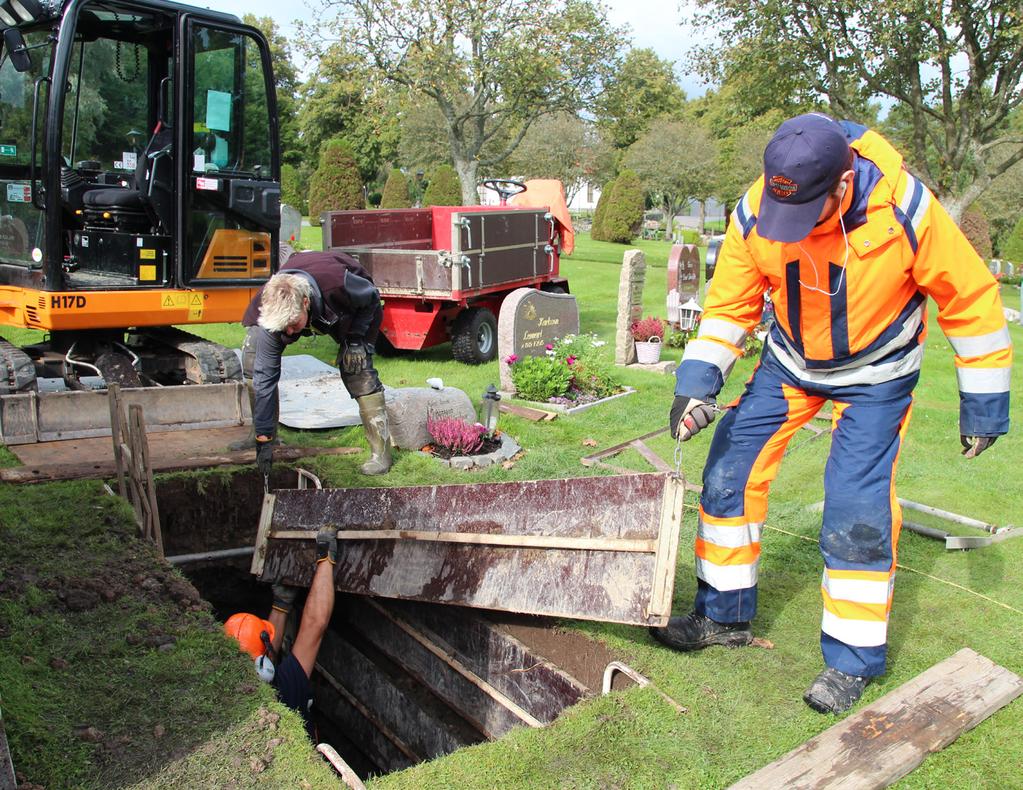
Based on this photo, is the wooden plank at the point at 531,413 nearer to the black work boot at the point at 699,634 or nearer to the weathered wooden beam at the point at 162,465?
the weathered wooden beam at the point at 162,465

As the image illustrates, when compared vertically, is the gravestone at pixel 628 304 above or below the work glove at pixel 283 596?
above

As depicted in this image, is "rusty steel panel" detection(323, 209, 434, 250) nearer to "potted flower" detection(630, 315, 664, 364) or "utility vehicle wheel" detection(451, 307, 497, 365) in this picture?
"utility vehicle wheel" detection(451, 307, 497, 365)

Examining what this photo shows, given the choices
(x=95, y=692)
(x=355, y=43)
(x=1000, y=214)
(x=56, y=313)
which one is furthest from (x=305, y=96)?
(x=95, y=692)

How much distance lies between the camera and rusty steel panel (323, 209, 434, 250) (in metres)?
10.1

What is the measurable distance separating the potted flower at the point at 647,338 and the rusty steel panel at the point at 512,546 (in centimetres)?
593

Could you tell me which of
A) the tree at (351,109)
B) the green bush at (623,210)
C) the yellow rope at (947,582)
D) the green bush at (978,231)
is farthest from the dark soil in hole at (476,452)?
the green bush at (623,210)

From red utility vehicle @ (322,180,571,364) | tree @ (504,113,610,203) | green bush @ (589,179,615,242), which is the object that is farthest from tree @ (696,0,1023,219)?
tree @ (504,113,610,203)

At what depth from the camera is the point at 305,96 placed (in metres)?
45.2

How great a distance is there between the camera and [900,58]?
18.4 m

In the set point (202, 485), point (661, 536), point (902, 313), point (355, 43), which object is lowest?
point (202, 485)

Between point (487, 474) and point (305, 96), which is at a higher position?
point (305, 96)

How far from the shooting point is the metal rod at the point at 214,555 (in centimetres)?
570

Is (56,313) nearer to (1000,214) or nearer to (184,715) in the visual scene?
(184,715)

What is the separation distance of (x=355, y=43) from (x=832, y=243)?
852 inches
